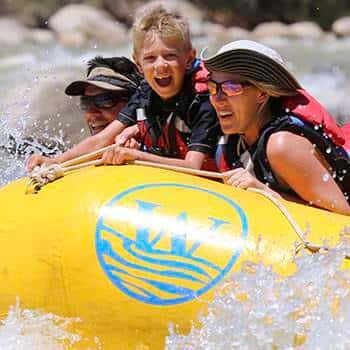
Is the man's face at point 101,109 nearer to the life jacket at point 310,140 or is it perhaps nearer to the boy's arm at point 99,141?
the boy's arm at point 99,141

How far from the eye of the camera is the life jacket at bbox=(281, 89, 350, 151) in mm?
2312

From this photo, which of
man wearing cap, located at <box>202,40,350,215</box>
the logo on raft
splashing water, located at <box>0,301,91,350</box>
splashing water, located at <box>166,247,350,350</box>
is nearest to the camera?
splashing water, located at <box>166,247,350,350</box>

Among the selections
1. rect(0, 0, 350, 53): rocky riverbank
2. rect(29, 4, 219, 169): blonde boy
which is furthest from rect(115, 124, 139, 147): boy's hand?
rect(0, 0, 350, 53): rocky riverbank

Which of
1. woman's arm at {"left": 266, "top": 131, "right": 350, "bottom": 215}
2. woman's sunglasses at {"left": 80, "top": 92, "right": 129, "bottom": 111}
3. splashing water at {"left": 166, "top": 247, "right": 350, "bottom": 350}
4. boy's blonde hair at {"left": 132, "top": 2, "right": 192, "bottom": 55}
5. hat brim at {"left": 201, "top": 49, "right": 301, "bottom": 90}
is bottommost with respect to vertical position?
splashing water at {"left": 166, "top": 247, "right": 350, "bottom": 350}

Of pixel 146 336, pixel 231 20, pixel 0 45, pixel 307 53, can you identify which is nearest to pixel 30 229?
pixel 146 336

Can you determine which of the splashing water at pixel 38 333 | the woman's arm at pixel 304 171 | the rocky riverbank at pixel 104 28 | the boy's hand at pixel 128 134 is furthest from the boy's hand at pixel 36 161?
the rocky riverbank at pixel 104 28

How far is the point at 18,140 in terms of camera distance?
3.86 metres

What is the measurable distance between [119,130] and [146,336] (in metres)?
0.98

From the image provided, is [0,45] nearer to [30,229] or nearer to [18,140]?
[18,140]

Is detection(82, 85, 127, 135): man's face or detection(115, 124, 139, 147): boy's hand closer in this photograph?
detection(115, 124, 139, 147): boy's hand

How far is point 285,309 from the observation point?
1.88 meters

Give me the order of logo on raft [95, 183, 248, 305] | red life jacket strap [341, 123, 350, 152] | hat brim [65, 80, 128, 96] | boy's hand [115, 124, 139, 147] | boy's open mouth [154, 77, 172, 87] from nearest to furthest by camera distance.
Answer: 1. logo on raft [95, 183, 248, 305]
2. red life jacket strap [341, 123, 350, 152]
3. boy's open mouth [154, 77, 172, 87]
4. boy's hand [115, 124, 139, 147]
5. hat brim [65, 80, 128, 96]

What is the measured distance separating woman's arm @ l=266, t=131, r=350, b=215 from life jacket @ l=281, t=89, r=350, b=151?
8 cm

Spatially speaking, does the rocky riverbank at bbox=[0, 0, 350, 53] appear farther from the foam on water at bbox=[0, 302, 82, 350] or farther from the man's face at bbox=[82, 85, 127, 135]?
the foam on water at bbox=[0, 302, 82, 350]
